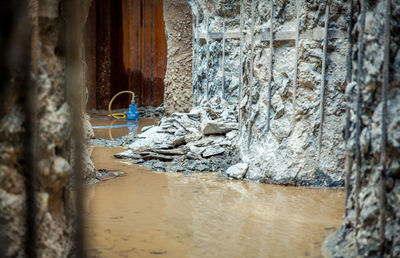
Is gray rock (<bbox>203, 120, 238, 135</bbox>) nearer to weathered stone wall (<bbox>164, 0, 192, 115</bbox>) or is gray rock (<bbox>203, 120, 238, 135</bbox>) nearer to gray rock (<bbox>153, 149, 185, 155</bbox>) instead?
gray rock (<bbox>153, 149, 185, 155</bbox>)

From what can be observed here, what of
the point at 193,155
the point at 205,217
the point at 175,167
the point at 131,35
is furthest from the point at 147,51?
the point at 205,217

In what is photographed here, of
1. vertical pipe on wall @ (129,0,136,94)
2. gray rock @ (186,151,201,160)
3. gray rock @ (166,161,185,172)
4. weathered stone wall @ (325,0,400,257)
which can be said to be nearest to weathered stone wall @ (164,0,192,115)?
vertical pipe on wall @ (129,0,136,94)

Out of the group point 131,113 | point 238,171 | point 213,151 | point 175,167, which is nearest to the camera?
point 238,171

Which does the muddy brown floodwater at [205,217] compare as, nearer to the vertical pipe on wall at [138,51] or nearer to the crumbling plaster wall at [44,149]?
the crumbling plaster wall at [44,149]

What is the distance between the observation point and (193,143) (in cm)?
677

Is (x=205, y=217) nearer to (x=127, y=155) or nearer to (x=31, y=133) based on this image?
(x=31, y=133)

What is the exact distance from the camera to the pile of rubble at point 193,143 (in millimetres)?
6091

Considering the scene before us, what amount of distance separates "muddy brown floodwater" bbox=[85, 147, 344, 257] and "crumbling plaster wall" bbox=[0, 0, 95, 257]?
0.95m

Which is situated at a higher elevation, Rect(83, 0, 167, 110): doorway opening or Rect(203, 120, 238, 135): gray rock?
Rect(83, 0, 167, 110): doorway opening

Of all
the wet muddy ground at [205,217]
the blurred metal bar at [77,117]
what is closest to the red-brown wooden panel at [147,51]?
the wet muddy ground at [205,217]

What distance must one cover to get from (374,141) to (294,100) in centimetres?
238

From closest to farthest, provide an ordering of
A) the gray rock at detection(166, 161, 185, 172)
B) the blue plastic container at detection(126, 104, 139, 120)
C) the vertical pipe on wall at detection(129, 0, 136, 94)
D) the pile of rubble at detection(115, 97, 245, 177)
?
the gray rock at detection(166, 161, 185, 172) < the pile of rubble at detection(115, 97, 245, 177) < the blue plastic container at detection(126, 104, 139, 120) < the vertical pipe on wall at detection(129, 0, 136, 94)

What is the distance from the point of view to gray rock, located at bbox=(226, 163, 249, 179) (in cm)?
540

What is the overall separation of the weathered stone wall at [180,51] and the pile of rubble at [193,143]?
269 centimetres
